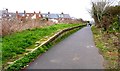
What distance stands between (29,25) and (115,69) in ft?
55.4

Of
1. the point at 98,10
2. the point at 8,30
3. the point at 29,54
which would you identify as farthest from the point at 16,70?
the point at 98,10

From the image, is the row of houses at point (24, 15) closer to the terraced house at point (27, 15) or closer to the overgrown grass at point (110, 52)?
the terraced house at point (27, 15)

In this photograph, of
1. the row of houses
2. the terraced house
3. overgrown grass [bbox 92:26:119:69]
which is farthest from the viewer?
the terraced house

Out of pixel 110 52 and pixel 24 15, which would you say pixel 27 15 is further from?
pixel 110 52

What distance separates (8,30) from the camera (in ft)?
52.2

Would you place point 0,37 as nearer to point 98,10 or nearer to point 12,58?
point 12,58

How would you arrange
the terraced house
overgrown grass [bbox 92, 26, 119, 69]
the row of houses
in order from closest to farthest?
1. overgrown grass [bbox 92, 26, 119, 69]
2. the row of houses
3. the terraced house

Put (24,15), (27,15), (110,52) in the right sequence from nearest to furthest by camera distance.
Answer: (110,52), (27,15), (24,15)

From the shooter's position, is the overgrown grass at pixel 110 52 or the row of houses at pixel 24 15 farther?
the row of houses at pixel 24 15

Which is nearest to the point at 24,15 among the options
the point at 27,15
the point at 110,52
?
the point at 27,15

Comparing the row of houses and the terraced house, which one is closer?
the row of houses

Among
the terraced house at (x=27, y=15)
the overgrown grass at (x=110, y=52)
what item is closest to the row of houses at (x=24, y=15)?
the terraced house at (x=27, y=15)

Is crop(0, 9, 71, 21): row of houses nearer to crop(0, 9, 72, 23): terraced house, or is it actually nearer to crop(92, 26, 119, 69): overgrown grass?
crop(0, 9, 72, 23): terraced house

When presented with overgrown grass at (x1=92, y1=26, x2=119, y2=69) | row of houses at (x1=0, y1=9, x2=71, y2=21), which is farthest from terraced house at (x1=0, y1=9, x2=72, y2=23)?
overgrown grass at (x1=92, y1=26, x2=119, y2=69)
